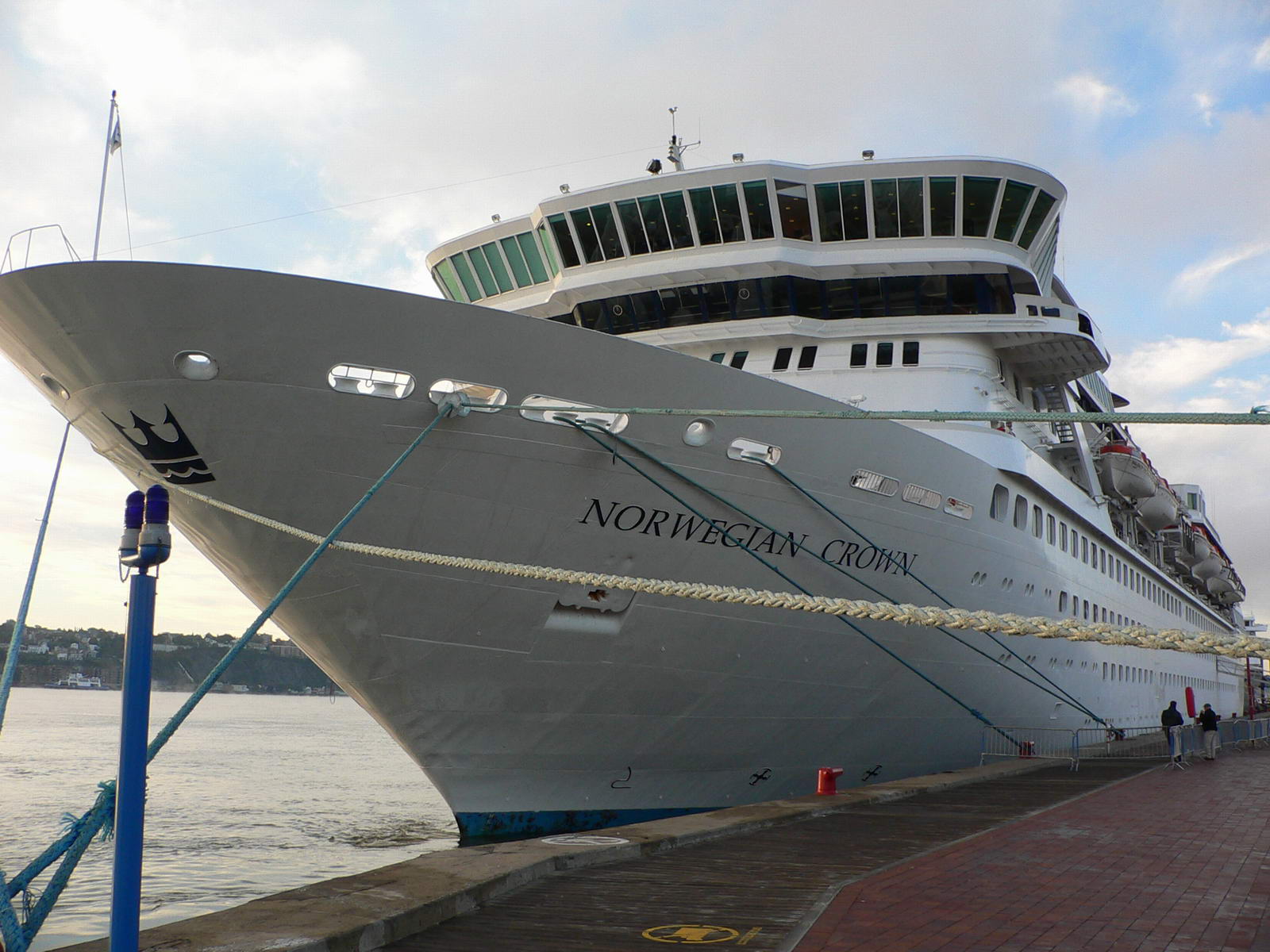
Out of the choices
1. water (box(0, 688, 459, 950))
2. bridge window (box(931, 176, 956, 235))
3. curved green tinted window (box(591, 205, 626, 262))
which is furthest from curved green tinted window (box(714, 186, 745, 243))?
water (box(0, 688, 459, 950))

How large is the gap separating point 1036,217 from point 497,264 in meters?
8.16

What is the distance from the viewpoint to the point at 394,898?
5621 mm

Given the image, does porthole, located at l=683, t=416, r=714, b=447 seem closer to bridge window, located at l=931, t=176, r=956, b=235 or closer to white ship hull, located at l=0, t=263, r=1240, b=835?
white ship hull, located at l=0, t=263, r=1240, b=835

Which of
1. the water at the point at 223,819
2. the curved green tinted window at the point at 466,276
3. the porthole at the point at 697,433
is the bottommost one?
the water at the point at 223,819

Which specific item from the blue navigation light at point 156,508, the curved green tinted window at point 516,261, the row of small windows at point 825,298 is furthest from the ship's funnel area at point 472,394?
the curved green tinted window at point 516,261

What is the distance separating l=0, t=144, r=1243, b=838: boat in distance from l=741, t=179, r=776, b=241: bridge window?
0.06m

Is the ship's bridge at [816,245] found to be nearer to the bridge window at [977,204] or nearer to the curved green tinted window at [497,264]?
the bridge window at [977,204]

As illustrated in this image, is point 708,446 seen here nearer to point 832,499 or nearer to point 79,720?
point 832,499

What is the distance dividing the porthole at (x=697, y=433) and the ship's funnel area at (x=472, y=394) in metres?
1.79

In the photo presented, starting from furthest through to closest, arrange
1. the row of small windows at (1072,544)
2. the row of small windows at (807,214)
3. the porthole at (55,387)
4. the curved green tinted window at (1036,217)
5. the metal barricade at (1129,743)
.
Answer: the metal barricade at (1129,743) < the curved green tinted window at (1036,217) < the row of small windows at (807,214) < the row of small windows at (1072,544) < the porthole at (55,387)

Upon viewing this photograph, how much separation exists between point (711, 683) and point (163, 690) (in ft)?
672

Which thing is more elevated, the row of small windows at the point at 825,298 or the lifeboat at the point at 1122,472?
the row of small windows at the point at 825,298

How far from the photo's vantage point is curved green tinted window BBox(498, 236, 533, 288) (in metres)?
16.1

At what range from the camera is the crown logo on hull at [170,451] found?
837 centimetres
